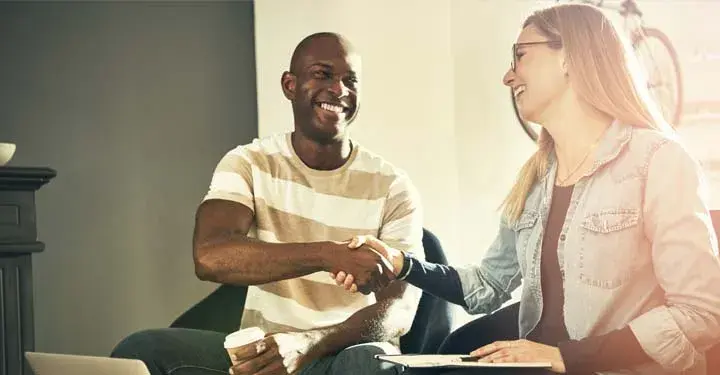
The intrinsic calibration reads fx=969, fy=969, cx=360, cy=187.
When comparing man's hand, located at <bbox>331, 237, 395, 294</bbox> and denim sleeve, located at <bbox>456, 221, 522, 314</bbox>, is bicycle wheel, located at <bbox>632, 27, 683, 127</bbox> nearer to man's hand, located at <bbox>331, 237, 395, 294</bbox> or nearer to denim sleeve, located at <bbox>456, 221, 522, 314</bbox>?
denim sleeve, located at <bbox>456, 221, 522, 314</bbox>

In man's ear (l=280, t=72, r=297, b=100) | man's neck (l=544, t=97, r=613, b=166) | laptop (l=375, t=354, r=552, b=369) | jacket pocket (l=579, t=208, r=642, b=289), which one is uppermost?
man's ear (l=280, t=72, r=297, b=100)

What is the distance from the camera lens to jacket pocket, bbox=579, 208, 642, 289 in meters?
1.40

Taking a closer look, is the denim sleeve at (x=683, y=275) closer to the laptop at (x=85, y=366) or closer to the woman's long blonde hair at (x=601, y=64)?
the woman's long blonde hair at (x=601, y=64)

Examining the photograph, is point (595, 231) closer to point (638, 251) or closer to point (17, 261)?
point (638, 251)

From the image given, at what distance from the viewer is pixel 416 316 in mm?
1837

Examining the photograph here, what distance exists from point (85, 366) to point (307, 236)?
458 mm

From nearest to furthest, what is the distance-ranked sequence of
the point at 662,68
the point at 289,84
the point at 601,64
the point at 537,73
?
the point at 601,64, the point at 537,73, the point at 289,84, the point at 662,68

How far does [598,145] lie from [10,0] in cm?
144

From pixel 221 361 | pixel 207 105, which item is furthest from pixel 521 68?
pixel 207 105

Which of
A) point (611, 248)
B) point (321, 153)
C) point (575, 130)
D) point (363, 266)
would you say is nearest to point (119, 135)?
point (321, 153)

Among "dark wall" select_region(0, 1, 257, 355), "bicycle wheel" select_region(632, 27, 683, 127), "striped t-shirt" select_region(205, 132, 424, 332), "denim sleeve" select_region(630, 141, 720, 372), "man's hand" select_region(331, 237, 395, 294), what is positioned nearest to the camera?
"denim sleeve" select_region(630, 141, 720, 372)

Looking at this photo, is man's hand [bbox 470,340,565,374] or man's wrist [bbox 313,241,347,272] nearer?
man's hand [bbox 470,340,565,374]

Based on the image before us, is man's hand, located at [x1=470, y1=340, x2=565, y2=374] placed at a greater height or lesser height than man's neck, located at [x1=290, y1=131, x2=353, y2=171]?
lesser

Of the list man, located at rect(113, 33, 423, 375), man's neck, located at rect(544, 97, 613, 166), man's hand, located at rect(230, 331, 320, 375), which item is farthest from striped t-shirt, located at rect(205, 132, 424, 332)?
man's neck, located at rect(544, 97, 613, 166)
